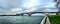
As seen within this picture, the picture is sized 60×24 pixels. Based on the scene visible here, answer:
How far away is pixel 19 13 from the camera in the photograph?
7.40ft

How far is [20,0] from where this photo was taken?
2330 millimetres

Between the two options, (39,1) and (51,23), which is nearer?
(51,23)

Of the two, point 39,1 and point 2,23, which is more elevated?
point 39,1

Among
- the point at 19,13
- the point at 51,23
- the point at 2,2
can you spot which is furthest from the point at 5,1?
the point at 51,23

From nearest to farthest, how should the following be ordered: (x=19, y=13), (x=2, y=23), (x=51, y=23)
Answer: (x=51, y=23)
(x=2, y=23)
(x=19, y=13)

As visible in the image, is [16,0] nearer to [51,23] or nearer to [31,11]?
[31,11]

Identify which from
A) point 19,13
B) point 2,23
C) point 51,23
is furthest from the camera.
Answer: point 19,13

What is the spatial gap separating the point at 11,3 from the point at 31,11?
47cm

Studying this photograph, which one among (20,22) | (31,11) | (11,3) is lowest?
(20,22)

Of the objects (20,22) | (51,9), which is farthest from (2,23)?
(51,9)

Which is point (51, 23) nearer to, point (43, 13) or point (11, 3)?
point (43, 13)

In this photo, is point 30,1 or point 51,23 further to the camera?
point 30,1

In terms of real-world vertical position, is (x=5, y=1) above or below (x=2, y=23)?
above

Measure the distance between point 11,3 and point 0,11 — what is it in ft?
0.97
